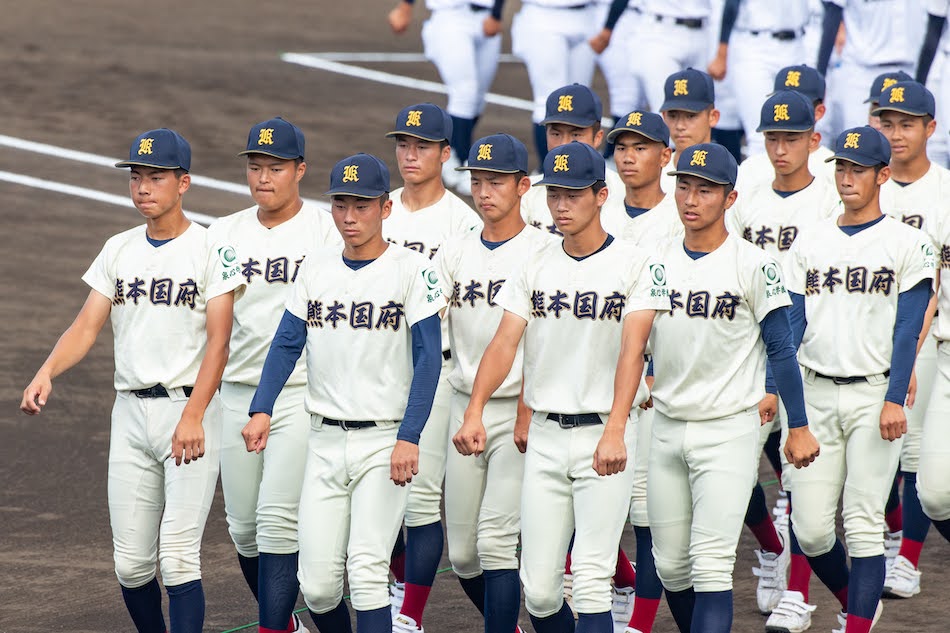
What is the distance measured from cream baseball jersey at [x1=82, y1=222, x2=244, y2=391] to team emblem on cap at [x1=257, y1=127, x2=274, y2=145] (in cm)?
61

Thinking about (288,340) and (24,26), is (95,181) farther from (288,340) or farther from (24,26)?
(288,340)

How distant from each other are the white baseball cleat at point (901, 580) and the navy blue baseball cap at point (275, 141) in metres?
3.79

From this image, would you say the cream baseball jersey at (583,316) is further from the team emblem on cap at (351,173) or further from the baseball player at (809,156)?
the baseball player at (809,156)

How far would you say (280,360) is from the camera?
745 centimetres

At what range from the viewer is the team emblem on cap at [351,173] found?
7.47 metres

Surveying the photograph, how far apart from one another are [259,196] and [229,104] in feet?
36.8

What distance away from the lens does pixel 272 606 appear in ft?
25.1

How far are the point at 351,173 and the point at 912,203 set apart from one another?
10.6 ft

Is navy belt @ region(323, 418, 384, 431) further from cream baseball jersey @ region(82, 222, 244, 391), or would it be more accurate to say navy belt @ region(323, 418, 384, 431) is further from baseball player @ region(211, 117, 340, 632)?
cream baseball jersey @ region(82, 222, 244, 391)

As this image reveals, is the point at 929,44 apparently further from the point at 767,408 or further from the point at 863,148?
the point at 767,408

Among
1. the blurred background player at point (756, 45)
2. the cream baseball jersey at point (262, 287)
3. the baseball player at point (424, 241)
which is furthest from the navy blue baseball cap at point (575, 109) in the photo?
the blurred background player at point (756, 45)

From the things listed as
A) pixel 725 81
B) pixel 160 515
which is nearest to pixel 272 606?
pixel 160 515

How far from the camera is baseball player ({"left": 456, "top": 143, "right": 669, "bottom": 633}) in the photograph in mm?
7203

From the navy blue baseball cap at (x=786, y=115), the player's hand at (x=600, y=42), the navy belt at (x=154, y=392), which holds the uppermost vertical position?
the player's hand at (x=600, y=42)
